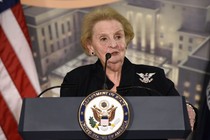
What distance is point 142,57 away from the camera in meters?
2.33

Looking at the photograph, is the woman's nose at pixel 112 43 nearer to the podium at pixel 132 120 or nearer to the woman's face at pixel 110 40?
the woman's face at pixel 110 40

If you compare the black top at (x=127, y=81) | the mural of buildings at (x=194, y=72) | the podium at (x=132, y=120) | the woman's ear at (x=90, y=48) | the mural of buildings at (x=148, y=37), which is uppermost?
the podium at (x=132, y=120)

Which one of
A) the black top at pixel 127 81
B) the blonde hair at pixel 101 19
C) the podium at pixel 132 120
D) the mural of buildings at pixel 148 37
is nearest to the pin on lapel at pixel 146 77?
the black top at pixel 127 81

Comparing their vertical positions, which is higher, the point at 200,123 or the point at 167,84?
the point at 167,84

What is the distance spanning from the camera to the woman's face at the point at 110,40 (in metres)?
1.04

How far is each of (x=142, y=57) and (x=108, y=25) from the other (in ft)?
4.16

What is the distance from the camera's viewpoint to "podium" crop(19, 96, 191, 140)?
2.38 ft

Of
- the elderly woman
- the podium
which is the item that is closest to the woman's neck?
the elderly woman

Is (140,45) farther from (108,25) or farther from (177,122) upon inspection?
(177,122)

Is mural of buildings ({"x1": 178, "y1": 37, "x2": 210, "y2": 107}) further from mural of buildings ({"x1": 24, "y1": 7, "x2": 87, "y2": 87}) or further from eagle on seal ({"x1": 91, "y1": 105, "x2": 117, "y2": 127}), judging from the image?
eagle on seal ({"x1": 91, "y1": 105, "x2": 117, "y2": 127})

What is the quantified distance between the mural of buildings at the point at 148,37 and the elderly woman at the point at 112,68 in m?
1.06

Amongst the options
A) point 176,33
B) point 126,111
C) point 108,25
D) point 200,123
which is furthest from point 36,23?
point 126,111

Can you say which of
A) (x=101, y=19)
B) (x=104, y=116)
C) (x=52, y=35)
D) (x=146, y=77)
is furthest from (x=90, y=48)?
(x=52, y=35)

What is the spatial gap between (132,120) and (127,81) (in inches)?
Answer: 16.1
